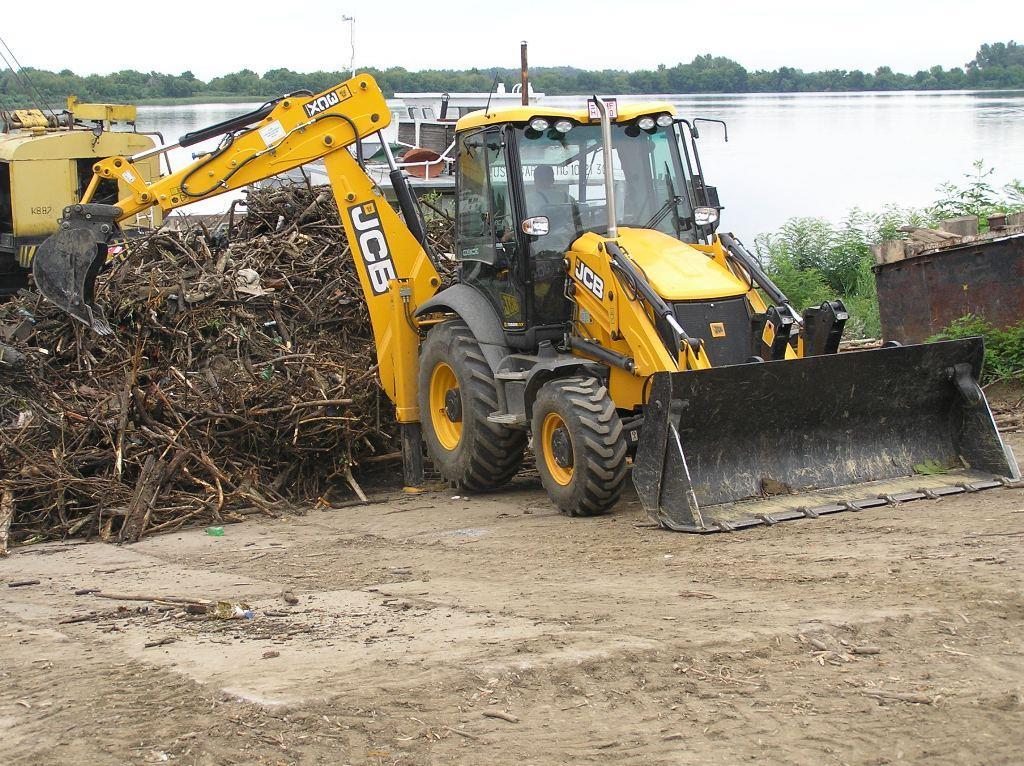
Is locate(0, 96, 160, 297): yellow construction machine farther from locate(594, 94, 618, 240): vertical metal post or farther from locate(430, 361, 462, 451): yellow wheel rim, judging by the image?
locate(594, 94, 618, 240): vertical metal post

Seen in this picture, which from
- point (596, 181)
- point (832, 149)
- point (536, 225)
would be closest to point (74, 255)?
point (536, 225)

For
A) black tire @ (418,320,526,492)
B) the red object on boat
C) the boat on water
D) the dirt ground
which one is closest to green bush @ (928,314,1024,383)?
the dirt ground

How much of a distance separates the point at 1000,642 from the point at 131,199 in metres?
7.11

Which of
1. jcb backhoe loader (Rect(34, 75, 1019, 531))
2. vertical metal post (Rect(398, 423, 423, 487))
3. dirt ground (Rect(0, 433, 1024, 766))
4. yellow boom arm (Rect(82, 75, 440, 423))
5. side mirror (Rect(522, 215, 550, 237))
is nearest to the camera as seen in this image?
dirt ground (Rect(0, 433, 1024, 766))

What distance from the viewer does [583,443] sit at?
24.7 ft

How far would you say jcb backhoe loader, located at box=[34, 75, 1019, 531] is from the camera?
7488 mm

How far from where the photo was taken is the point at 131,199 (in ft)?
30.7

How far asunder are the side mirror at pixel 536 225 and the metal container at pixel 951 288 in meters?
4.79

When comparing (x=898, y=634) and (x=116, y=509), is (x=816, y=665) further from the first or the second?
(x=116, y=509)

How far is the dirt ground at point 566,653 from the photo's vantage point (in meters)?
4.09

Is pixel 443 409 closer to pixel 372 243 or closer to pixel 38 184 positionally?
pixel 372 243

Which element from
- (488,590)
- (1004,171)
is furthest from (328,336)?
(1004,171)

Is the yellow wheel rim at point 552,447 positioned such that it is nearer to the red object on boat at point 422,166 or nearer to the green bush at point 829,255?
the green bush at point 829,255

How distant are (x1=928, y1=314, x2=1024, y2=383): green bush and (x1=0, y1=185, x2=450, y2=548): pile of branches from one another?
17.2 ft
